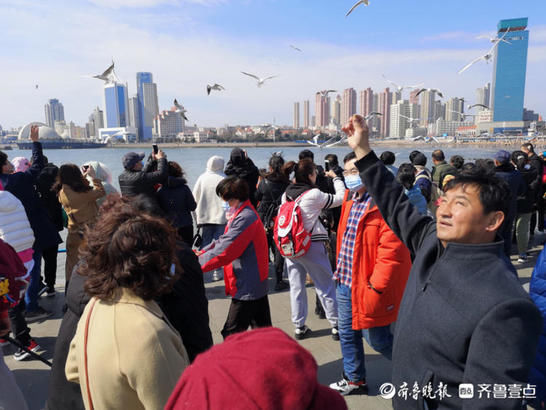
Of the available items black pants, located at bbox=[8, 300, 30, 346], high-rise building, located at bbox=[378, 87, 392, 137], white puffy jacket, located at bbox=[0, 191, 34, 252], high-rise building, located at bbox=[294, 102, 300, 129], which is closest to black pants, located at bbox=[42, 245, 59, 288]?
white puffy jacket, located at bbox=[0, 191, 34, 252]

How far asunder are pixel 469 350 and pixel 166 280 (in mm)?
1119

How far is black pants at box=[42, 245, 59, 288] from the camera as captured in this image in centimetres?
454

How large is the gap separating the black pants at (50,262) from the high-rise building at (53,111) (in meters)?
124

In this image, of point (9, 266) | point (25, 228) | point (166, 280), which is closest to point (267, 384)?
point (166, 280)

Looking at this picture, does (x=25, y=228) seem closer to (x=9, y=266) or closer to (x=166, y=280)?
(x=9, y=266)

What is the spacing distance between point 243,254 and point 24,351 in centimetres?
224

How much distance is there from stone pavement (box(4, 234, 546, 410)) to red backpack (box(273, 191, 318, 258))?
0.88 meters

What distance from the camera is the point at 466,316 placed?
50.3 inches

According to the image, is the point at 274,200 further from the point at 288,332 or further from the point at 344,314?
the point at 344,314

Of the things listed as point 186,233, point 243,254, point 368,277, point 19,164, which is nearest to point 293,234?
point 243,254

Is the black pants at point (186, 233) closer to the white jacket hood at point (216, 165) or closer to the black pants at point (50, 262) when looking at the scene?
the white jacket hood at point (216, 165)

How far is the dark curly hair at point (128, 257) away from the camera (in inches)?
51.9

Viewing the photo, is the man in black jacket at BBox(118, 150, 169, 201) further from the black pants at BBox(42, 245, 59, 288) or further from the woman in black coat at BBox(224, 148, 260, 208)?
the woman in black coat at BBox(224, 148, 260, 208)

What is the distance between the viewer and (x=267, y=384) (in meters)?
0.65
